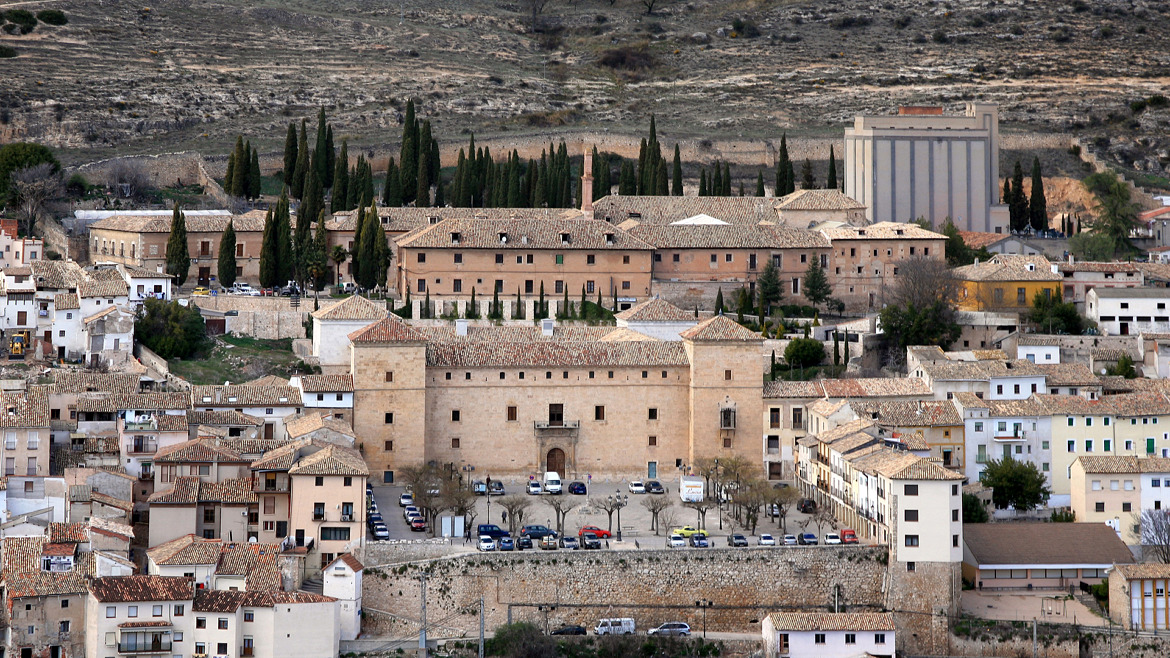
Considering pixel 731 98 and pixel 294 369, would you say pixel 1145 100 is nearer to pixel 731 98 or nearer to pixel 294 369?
pixel 731 98

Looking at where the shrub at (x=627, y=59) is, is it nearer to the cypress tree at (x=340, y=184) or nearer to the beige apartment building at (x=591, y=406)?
the cypress tree at (x=340, y=184)

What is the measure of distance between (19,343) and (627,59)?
64.8 meters

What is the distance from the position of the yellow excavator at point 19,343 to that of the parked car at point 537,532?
19.7 metres

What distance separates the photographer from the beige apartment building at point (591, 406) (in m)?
63.9

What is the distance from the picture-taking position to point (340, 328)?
216 ft

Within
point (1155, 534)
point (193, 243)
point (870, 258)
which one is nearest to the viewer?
point (1155, 534)

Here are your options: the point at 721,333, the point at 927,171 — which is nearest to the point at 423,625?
the point at 721,333

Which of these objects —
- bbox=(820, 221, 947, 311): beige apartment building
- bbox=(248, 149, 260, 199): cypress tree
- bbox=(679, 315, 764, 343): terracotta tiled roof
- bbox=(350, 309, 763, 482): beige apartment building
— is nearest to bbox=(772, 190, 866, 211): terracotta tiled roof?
bbox=(820, 221, 947, 311): beige apartment building

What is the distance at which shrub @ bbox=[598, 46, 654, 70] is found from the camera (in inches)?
4966

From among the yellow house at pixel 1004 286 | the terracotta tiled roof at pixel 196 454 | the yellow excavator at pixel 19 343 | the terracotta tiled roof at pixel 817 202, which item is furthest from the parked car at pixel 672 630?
the terracotta tiled roof at pixel 817 202

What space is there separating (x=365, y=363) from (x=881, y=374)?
18.1 m

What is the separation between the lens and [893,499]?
5531 cm

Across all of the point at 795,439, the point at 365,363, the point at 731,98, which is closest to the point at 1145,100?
A: the point at 731,98

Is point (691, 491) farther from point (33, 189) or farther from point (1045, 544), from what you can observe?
point (33, 189)
